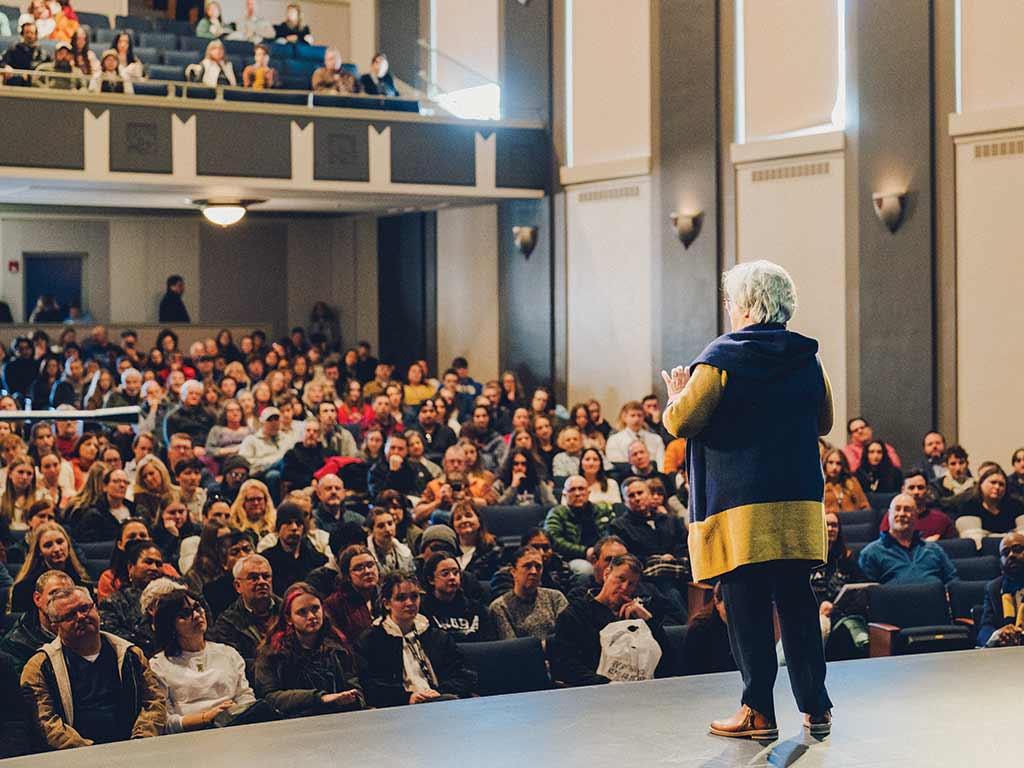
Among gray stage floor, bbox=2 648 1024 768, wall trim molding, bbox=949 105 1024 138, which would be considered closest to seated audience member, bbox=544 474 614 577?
gray stage floor, bbox=2 648 1024 768

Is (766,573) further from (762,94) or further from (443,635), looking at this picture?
(762,94)

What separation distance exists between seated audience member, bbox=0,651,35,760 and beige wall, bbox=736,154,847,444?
24.5 ft

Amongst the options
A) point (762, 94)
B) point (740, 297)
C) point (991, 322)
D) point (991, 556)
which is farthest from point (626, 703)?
point (762, 94)

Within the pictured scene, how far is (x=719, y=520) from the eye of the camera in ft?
11.3

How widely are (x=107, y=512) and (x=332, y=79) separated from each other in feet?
21.5

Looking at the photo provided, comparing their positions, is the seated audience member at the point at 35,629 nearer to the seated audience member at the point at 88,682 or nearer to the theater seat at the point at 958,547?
the seated audience member at the point at 88,682

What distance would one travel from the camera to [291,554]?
620cm

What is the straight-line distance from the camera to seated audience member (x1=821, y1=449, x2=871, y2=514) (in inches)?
336

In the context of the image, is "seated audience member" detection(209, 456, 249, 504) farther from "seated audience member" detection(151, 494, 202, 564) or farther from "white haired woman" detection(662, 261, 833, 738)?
"white haired woman" detection(662, 261, 833, 738)

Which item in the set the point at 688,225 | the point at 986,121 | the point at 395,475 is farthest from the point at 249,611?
the point at 688,225

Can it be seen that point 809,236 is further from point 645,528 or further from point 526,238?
point 645,528

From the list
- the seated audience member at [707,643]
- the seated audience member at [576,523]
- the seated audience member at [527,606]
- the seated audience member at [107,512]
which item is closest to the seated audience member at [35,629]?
the seated audience member at [527,606]

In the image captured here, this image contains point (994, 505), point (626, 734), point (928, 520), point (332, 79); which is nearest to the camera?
point (626, 734)

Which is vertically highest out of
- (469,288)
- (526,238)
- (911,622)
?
(526,238)
